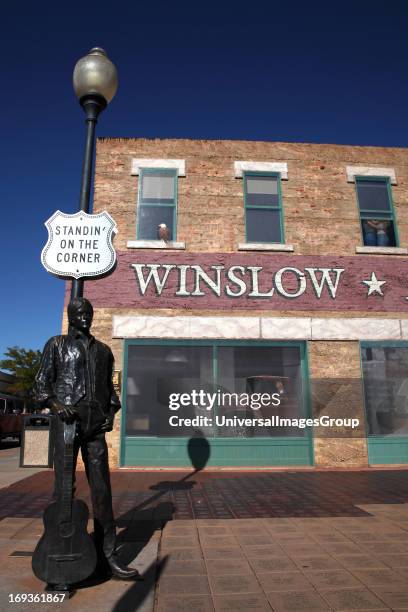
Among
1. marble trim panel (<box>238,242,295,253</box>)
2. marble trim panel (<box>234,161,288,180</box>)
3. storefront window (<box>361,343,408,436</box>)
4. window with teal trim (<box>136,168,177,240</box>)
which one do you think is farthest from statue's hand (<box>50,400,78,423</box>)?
marble trim panel (<box>234,161,288,180</box>)

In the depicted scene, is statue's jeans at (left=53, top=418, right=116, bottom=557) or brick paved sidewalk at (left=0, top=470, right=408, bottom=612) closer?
brick paved sidewalk at (left=0, top=470, right=408, bottom=612)

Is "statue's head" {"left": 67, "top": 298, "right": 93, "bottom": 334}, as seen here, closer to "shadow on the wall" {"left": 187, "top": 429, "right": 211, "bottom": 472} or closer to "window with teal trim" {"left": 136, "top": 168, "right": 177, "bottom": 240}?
"shadow on the wall" {"left": 187, "top": 429, "right": 211, "bottom": 472}

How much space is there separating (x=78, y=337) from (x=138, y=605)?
6.77 ft

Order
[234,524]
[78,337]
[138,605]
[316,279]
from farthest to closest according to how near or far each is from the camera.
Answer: [316,279] → [234,524] → [78,337] → [138,605]

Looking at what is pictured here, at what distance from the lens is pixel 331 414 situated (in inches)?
387

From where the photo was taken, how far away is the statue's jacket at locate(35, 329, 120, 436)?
11.8 feet

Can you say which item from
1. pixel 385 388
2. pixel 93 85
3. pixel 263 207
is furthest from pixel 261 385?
pixel 93 85

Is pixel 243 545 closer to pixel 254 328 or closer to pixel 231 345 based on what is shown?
pixel 231 345

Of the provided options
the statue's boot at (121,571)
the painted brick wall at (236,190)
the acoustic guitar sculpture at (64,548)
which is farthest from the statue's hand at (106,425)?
the painted brick wall at (236,190)

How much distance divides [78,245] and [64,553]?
9.16 feet

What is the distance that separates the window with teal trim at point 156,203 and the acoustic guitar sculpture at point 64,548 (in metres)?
7.80

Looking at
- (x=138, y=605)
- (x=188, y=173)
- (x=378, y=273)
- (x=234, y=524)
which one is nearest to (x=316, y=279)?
(x=378, y=273)

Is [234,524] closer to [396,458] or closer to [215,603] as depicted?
[215,603]

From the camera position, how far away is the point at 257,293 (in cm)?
1021
